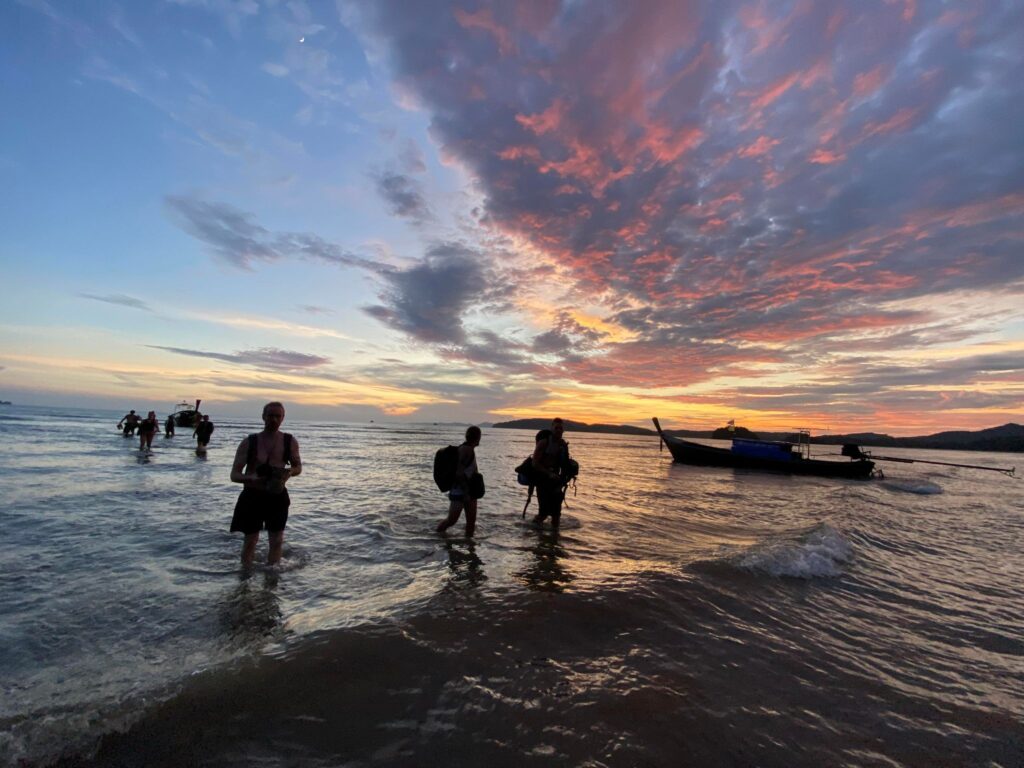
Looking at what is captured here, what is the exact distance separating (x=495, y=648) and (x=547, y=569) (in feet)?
9.73

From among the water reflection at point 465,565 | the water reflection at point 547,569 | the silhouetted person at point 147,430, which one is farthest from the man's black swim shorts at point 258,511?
the silhouetted person at point 147,430

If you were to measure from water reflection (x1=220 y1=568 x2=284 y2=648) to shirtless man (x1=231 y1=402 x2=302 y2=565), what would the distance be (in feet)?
2.10

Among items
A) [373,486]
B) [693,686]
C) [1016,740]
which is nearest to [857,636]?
[1016,740]

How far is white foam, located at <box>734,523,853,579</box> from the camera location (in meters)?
8.02

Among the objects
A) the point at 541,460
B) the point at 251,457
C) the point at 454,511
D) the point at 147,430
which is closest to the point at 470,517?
the point at 454,511

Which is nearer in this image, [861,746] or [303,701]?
[861,746]

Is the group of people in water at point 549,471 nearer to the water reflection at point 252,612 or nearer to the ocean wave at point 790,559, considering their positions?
the ocean wave at point 790,559

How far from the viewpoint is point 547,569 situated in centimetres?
752

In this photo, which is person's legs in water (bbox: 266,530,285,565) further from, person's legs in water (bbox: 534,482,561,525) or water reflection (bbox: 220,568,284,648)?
person's legs in water (bbox: 534,482,561,525)

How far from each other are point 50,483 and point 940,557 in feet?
81.5

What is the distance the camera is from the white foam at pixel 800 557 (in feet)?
26.3

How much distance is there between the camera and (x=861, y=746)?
3.43 metres

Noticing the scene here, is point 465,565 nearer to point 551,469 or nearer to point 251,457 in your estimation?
point 551,469

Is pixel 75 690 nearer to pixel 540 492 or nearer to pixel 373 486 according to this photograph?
pixel 540 492
